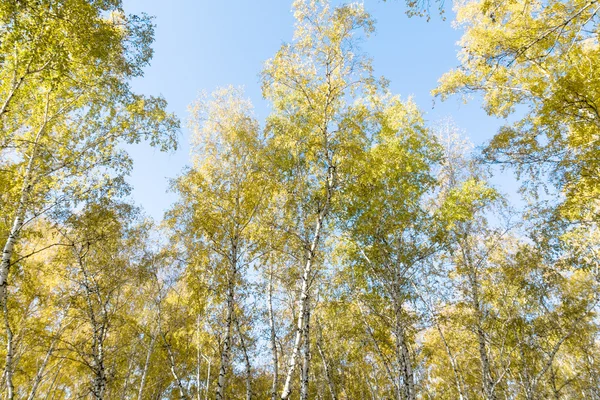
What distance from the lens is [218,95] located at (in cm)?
1384

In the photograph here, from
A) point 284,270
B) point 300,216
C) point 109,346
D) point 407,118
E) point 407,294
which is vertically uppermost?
point 407,118

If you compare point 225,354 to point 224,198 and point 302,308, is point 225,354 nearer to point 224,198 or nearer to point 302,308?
point 302,308

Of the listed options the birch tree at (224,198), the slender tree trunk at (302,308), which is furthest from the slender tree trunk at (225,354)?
the slender tree trunk at (302,308)

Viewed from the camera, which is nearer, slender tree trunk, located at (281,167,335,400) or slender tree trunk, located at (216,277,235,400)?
slender tree trunk, located at (281,167,335,400)

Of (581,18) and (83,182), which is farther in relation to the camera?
(83,182)

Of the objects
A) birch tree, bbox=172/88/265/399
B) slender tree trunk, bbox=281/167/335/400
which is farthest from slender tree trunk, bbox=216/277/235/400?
slender tree trunk, bbox=281/167/335/400

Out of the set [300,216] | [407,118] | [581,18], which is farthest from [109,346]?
[581,18]

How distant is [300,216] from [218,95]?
654 centimetres

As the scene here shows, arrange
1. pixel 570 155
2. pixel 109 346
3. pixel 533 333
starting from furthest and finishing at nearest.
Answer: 1. pixel 109 346
2. pixel 533 333
3. pixel 570 155

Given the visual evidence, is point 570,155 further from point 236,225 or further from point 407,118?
point 236,225

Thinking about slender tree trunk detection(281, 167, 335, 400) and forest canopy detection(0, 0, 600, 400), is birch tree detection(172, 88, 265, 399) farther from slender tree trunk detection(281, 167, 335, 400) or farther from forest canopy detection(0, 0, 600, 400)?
slender tree trunk detection(281, 167, 335, 400)

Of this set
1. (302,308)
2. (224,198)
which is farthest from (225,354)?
(224,198)

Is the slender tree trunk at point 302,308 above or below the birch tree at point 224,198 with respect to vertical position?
below

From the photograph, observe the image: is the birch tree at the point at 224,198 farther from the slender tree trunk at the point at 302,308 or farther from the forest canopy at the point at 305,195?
the slender tree trunk at the point at 302,308
